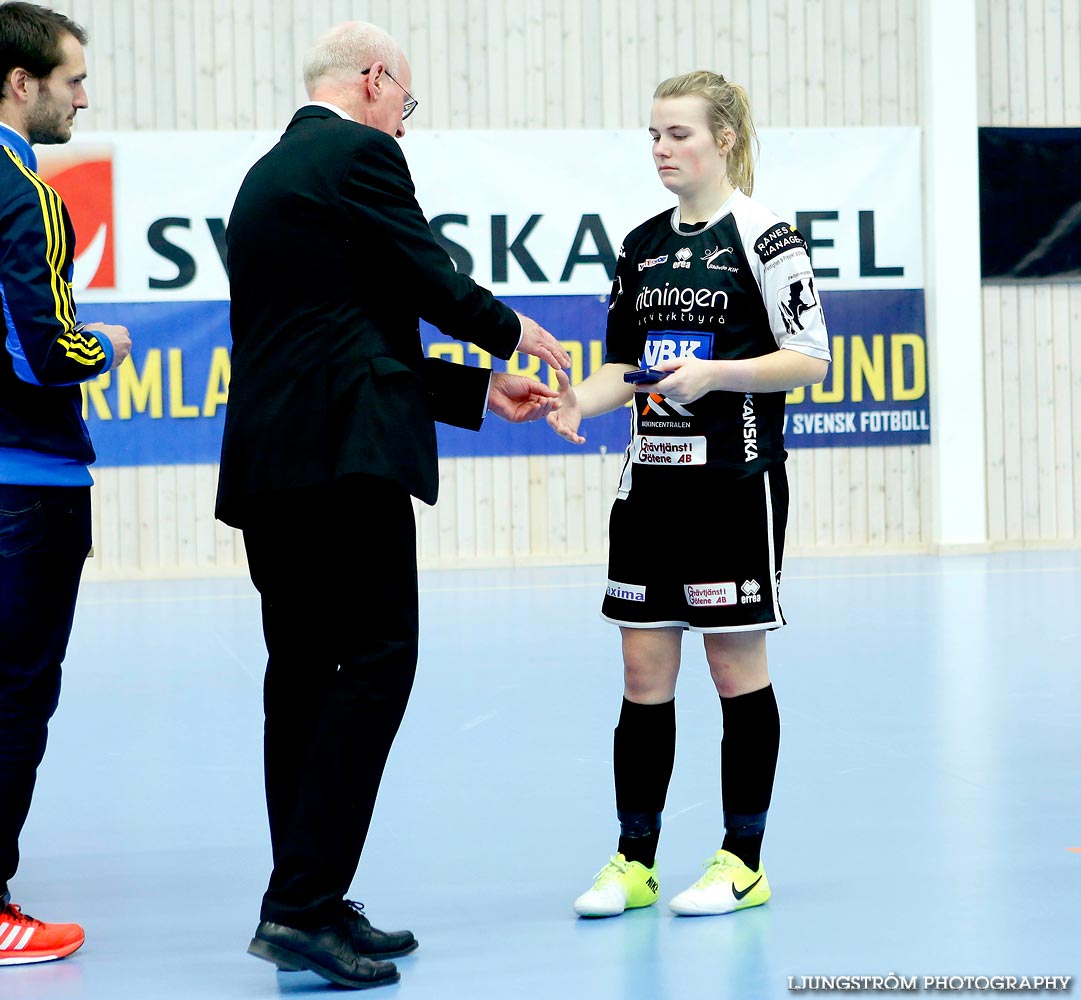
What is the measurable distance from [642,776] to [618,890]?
201 millimetres

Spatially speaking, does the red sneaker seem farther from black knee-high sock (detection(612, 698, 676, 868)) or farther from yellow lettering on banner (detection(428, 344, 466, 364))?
yellow lettering on banner (detection(428, 344, 466, 364))

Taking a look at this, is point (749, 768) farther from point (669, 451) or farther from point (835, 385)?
point (835, 385)

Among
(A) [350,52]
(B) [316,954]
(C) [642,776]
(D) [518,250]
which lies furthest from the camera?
(D) [518,250]

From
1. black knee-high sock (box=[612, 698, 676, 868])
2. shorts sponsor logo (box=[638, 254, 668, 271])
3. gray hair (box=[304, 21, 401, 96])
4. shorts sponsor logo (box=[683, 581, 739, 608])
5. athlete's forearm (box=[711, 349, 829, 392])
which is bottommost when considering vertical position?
black knee-high sock (box=[612, 698, 676, 868])

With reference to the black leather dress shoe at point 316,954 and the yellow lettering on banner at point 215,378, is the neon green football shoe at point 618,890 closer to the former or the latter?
the black leather dress shoe at point 316,954

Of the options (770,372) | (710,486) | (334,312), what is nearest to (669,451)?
(710,486)

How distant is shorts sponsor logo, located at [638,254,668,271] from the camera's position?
2574 millimetres

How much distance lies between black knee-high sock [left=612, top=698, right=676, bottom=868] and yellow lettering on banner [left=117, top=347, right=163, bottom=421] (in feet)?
20.0

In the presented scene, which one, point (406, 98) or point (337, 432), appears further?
point (406, 98)

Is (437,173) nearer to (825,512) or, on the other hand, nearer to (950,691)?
(825,512)

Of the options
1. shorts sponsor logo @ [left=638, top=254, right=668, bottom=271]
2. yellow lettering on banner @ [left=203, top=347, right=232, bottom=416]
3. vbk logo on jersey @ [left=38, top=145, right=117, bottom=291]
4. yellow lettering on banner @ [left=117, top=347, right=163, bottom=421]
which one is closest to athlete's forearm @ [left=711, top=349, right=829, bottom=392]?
shorts sponsor logo @ [left=638, top=254, right=668, bottom=271]

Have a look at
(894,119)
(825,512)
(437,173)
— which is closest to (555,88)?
(437,173)

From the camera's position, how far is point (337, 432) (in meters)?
2.17

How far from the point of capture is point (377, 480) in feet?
7.06
